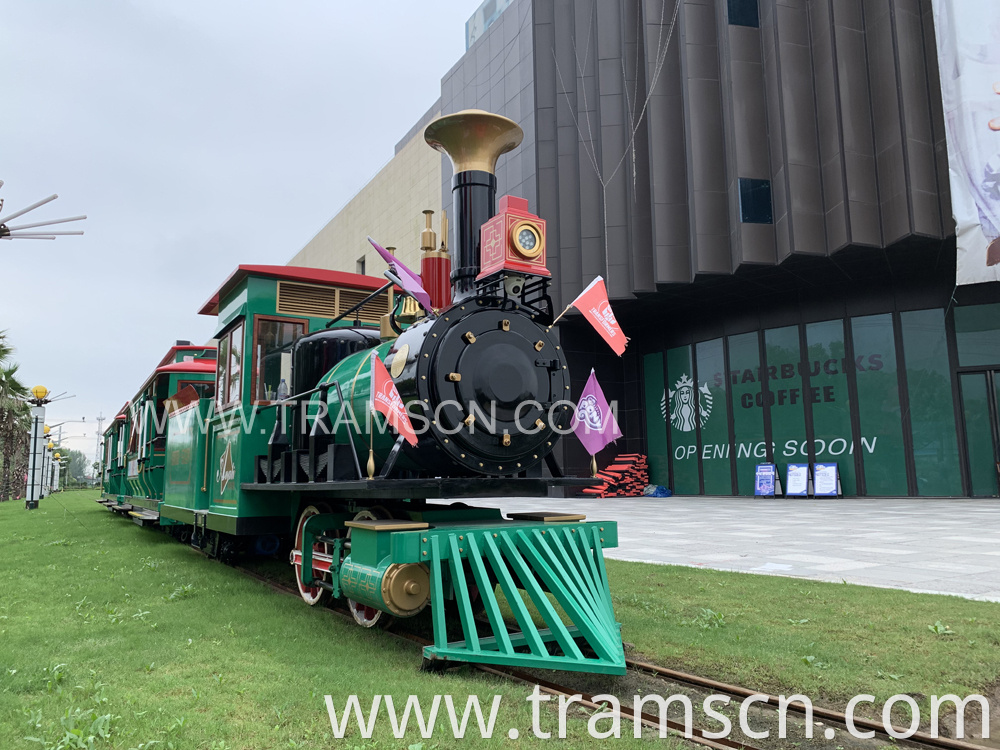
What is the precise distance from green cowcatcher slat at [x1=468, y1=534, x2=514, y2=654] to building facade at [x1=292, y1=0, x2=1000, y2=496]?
1432 centimetres

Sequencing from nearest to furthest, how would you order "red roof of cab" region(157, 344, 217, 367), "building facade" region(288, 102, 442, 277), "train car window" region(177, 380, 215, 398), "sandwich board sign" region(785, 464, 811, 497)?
"train car window" region(177, 380, 215, 398) < "red roof of cab" region(157, 344, 217, 367) < "sandwich board sign" region(785, 464, 811, 497) < "building facade" region(288, 102, 442, 277)

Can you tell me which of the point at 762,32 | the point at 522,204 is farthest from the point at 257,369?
the point at 762,32

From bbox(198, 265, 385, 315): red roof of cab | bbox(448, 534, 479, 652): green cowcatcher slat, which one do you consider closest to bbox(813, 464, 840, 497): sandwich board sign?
bbox(198, 265, 385, 315): red roof of cab

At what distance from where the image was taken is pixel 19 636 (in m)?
4.73

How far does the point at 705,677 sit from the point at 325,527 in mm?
2974

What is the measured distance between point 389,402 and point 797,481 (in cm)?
1666

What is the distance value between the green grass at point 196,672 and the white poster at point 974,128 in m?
14.8

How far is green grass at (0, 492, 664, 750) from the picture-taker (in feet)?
9.95

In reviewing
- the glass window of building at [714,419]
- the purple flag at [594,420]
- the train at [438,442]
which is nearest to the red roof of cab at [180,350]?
the train at [438,442]

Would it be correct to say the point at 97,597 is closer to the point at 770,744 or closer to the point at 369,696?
the point at 369,696

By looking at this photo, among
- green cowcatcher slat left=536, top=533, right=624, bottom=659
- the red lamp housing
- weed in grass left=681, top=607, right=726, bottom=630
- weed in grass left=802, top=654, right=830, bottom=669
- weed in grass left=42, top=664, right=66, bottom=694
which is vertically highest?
the red lamp housing

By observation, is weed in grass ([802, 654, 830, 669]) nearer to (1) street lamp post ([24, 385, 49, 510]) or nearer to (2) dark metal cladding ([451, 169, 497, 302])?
(2) dark metal cladding ([451, 169, 497, 302])

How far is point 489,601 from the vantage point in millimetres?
4090

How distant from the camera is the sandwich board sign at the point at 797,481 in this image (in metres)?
18.4
